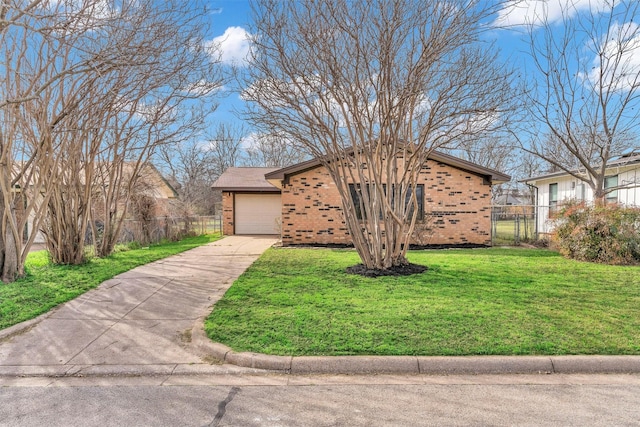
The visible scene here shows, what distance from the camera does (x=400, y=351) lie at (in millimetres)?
4137

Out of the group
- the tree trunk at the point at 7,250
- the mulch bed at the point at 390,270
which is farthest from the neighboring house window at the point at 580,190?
the tree trunk at the point at 7,250

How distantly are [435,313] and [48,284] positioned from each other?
7.02 meters

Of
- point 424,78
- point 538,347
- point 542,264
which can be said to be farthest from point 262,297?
point 542,264

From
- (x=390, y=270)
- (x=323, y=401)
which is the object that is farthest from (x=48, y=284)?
(x=390, y=270)

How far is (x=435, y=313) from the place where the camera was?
5289 mm

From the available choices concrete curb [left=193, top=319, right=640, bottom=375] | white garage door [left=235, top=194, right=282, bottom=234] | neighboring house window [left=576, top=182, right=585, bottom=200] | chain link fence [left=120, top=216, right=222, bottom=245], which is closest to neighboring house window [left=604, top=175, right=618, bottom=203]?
neighboring house window [left=576, top=182, right=585, bottom=200]

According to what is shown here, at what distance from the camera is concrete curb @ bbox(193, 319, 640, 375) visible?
393 cm

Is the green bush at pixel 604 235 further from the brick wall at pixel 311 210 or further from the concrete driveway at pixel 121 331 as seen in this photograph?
the concrete driveway at pixel 121 331

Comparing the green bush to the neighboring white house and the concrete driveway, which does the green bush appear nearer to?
the neighboring white house

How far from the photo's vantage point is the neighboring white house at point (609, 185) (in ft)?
45.2

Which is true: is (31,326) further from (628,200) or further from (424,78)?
(628,200)

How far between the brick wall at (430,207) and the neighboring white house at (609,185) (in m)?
2.20

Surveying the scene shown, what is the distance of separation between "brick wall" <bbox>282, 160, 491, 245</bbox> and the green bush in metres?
3.50

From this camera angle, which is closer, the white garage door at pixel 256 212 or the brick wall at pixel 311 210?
the brick wall at pixel 311 210
